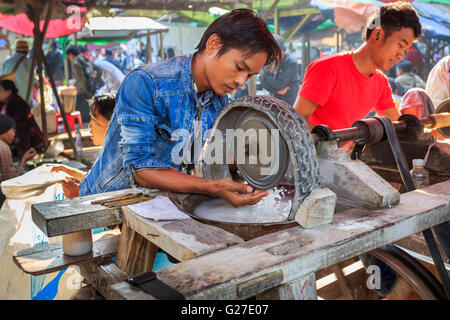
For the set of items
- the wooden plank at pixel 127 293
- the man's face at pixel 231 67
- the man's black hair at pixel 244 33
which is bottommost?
the wooden plank at pixel 127 293

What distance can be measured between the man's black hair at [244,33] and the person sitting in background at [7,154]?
296cm

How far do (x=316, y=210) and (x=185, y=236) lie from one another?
0.37 metres

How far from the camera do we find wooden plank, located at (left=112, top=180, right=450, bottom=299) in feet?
2.99

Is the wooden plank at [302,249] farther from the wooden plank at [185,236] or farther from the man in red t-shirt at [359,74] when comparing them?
the man in red t-shirt at [359,74]

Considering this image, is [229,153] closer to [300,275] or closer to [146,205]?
[146,205]

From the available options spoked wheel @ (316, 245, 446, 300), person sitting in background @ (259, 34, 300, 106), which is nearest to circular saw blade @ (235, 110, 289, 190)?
spoked wheel @ (316, 245, 446, 300)

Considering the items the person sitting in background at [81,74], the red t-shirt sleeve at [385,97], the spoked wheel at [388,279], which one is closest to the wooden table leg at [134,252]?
the spoked wheel at [388,279]

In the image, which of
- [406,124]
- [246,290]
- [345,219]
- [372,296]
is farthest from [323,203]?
[372,296]

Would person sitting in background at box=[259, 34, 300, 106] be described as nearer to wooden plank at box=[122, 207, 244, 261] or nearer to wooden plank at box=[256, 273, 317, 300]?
wooden plank at box=[122, 207, 244, 261]

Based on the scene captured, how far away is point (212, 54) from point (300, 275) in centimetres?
94

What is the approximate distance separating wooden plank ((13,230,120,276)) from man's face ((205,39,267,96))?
761 mm

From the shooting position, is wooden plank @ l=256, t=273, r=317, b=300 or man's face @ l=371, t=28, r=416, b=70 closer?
wooden plank @ l=256, t=273, r=317, b=300

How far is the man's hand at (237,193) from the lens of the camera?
148 cm
